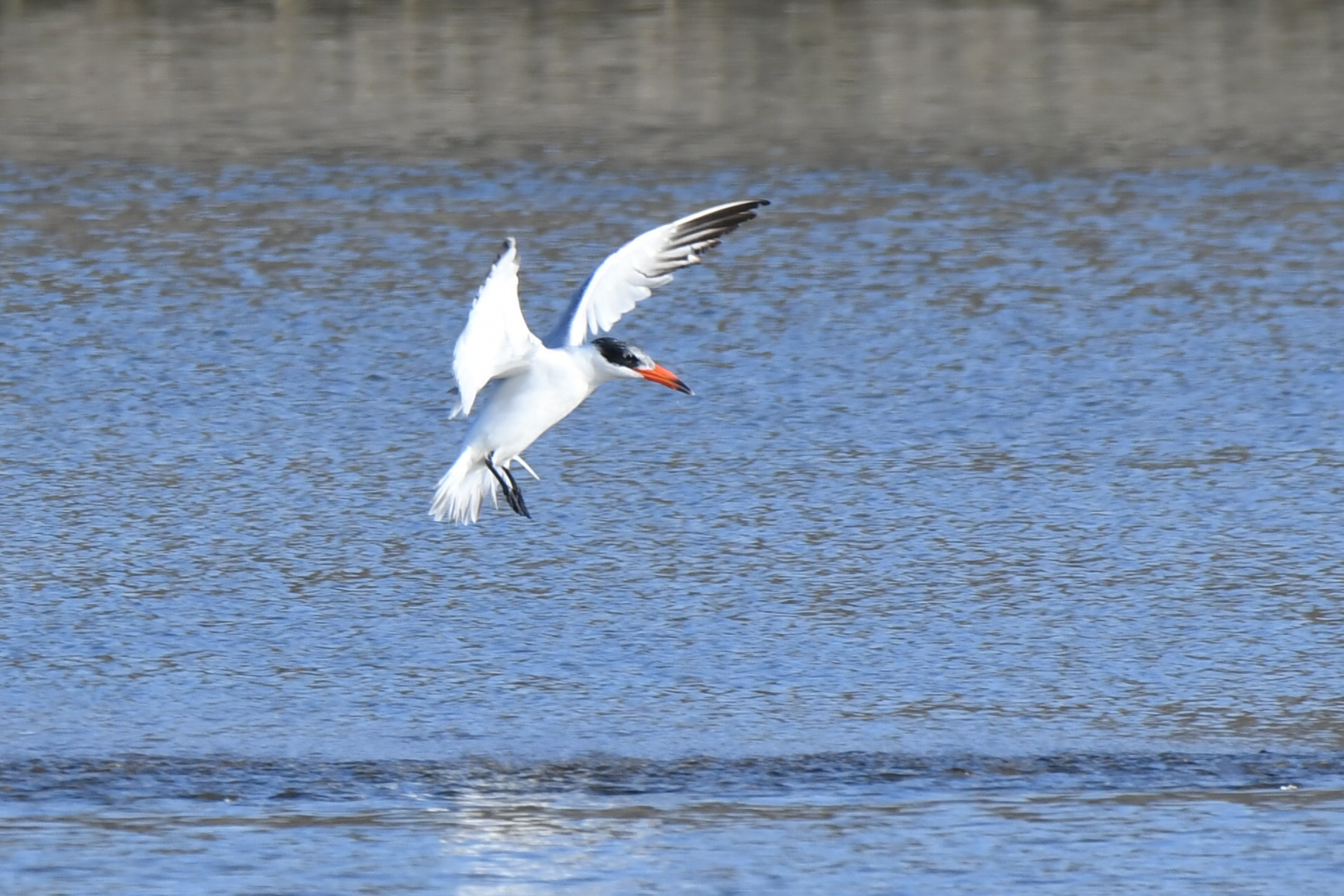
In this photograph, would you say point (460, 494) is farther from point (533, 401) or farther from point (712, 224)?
point (712, 224)

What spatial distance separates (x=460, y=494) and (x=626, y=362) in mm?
743

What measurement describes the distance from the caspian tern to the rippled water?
1.18 feet

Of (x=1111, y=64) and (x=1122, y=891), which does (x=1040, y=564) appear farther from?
(x=1111, y=64)

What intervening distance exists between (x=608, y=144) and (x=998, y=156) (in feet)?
8.06

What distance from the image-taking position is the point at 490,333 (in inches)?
297

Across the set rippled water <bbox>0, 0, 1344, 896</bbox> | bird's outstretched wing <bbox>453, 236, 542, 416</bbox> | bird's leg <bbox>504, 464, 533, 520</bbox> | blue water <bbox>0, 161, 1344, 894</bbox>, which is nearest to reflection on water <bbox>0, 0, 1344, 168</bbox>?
rippled water <bbox>0, 0, 1344, 896</bbox>

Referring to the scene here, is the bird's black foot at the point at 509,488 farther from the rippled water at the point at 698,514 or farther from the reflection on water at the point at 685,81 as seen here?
the reflection on water at the point at 685,81

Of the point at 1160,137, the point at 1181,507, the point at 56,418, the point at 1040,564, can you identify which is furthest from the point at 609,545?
the point at 1160,137

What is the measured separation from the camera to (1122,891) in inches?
224

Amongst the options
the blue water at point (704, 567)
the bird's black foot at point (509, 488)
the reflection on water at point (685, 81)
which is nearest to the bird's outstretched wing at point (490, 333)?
the bird's black foot at point (509, 488)

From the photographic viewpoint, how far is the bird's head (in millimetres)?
7891

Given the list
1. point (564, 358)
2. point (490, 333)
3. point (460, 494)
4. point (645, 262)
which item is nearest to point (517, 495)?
point (460, 494)

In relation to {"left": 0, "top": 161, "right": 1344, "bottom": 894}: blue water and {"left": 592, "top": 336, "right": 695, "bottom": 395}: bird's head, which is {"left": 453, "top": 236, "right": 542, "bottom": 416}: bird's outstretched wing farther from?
A: {"left": 0, "top": 161, "right": 1344, "bottom": 894}: blue water

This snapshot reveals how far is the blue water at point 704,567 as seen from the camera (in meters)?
6.07
